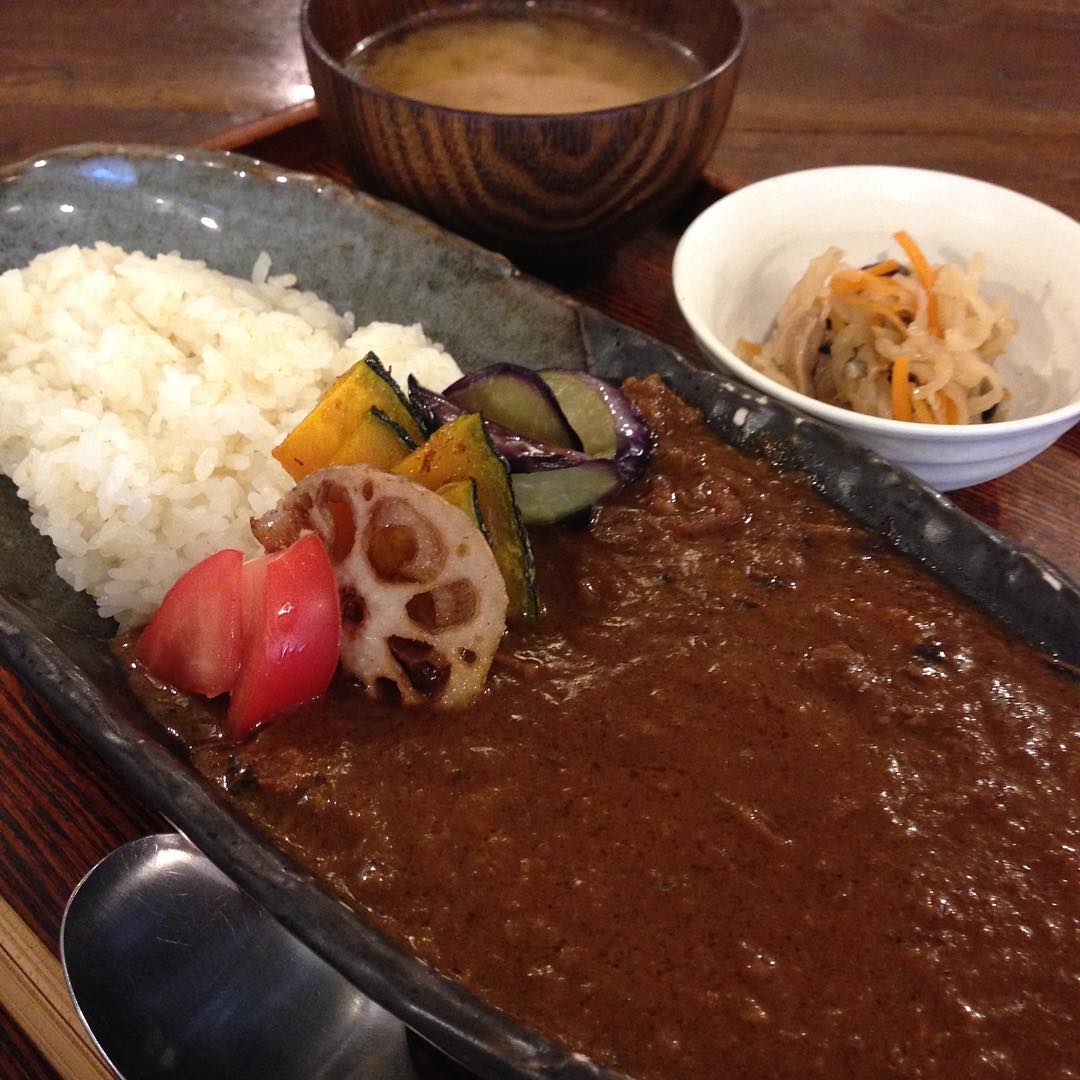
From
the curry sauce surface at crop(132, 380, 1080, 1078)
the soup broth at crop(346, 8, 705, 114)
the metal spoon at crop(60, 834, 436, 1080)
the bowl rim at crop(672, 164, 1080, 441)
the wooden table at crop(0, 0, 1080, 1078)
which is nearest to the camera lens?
the curry sauce surface at crop(132, 380, 1080, 1078)

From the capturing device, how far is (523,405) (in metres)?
2.05

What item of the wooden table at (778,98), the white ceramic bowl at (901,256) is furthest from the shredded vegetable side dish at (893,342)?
the wooden table at (778,98)

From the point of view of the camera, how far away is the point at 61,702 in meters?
1.54

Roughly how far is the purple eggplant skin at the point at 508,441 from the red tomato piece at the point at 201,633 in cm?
47

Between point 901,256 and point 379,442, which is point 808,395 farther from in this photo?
point 379,442

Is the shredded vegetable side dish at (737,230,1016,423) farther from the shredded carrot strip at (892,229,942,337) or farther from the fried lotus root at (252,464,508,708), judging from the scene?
the fried lotus root at (252,464,508,708)

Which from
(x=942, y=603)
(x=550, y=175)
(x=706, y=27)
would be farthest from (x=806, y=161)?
(x=942, y=603)

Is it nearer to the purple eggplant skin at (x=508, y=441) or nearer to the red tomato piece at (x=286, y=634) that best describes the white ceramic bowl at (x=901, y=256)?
the purple eggplant skin at (x=508, y=441)

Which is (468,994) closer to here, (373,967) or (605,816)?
(373,967)

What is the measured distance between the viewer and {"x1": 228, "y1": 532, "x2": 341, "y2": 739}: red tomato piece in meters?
1.57

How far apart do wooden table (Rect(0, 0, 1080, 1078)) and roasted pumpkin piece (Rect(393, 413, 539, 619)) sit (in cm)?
115

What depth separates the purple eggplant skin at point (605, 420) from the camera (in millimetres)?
2055

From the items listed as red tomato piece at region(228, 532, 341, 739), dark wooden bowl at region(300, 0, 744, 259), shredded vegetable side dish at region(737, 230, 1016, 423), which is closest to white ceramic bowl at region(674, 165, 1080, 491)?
shredded vegetable side dish at region(737, 230, 1016, 423)

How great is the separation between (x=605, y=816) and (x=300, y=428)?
954 mm
